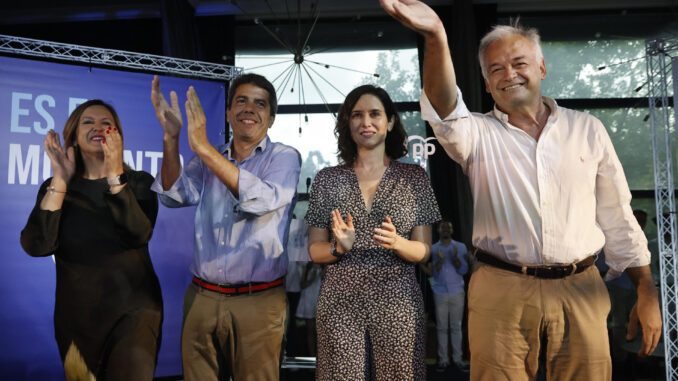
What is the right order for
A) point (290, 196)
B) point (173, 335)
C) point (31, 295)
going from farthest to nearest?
1. point (173, 335)
2. point (31, 295)
3. point (290, 196)

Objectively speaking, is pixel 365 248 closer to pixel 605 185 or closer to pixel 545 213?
pixel 545 213

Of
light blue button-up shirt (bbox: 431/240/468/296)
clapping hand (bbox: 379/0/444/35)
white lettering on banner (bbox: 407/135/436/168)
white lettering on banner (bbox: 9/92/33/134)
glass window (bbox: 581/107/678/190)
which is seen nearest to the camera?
clapping hand (bbox: 379/0/444/35)

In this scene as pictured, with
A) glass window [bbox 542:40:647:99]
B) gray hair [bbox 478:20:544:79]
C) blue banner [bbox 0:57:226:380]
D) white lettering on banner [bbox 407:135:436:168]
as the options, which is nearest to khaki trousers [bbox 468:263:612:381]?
gray hair [bbox 478:20:544:79]

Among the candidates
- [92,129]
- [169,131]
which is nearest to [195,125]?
[169,131]

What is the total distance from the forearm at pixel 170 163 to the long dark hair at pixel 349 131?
2.40ft

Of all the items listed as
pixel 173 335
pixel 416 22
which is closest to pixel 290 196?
pixel 416 22

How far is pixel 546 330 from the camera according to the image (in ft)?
5.70

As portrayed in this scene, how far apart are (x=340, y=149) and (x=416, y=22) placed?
1027mm

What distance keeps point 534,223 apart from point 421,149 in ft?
17.1

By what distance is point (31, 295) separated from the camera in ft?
11.1

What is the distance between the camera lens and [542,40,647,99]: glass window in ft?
23.5

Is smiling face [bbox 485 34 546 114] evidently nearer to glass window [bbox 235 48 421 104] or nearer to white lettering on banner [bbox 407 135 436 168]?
white lettering on banner [bbox 407 135 436 168]

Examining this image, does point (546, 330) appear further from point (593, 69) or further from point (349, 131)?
point (593, 69)

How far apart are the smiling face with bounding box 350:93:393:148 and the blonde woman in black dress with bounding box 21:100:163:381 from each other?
991 millimetres
